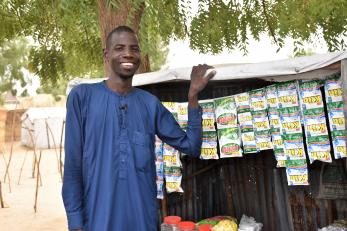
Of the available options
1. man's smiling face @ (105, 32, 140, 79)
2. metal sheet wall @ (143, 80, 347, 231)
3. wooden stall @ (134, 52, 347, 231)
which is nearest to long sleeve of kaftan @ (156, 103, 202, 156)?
man's smiling face @ (105, 32, 140, 79)

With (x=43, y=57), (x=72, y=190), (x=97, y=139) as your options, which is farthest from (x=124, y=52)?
(x=43, y=57)

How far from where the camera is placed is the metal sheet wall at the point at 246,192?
347 cm

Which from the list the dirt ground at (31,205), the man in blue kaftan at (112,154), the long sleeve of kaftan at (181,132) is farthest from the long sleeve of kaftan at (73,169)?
the dirt ground at (31,205)

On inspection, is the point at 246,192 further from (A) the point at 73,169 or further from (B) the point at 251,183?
(A) the point at 73,169

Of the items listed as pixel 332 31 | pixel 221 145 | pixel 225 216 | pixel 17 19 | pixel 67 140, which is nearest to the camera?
pixel 67 140

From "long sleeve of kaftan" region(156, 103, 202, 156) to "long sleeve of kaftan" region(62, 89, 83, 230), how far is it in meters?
0.49

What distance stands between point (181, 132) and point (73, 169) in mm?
685

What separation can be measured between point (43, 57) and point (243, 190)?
3.22 m

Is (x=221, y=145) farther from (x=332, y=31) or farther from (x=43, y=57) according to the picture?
(x=43, y=57)

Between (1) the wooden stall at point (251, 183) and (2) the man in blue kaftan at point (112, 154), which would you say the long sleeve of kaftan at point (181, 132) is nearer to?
(2) the man in blue kaftan at point (112, 154)

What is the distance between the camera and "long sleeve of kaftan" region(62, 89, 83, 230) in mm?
1969

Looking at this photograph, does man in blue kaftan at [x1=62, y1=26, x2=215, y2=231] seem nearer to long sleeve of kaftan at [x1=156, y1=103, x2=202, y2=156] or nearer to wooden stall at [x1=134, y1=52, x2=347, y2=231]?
long sleeve of kaftan at [x1=156, y1=103, x2=202, y2=156]

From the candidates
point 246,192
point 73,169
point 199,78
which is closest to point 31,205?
point 246,192

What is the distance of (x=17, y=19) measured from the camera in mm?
4969
